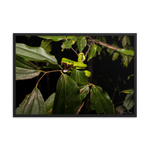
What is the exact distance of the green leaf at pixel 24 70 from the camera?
2.82 ft

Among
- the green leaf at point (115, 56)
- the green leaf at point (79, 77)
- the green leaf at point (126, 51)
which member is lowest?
the green leaf at point (79, 77)

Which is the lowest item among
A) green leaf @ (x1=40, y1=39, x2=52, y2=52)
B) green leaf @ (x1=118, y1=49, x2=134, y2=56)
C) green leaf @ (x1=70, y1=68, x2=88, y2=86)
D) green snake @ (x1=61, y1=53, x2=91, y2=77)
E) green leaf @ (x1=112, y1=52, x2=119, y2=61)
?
green leaf @ (x1=70, y1=68, x2=88, y2=86)

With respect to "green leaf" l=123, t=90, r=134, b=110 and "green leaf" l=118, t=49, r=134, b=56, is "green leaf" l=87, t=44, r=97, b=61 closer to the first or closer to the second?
"green leaf" l=118, t=49, r=134, b=56

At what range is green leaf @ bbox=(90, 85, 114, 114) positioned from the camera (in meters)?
0.89

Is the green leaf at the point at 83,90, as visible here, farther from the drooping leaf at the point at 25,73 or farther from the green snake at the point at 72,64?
the drooping leaf at the point at 25,73

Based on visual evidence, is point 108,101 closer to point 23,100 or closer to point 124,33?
point 124,33

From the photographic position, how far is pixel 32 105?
875mm

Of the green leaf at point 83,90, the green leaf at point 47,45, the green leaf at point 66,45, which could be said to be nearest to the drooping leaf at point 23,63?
the green leaf at point 47,45

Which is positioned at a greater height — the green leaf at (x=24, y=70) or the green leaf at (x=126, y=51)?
the green leaf at (x=126, y=51)

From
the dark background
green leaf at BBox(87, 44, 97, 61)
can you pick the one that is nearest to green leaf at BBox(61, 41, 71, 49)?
the dark background

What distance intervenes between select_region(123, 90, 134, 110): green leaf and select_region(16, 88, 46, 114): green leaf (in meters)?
0.54

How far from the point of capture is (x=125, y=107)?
887 millimetres

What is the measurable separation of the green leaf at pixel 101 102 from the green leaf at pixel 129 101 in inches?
3.6
